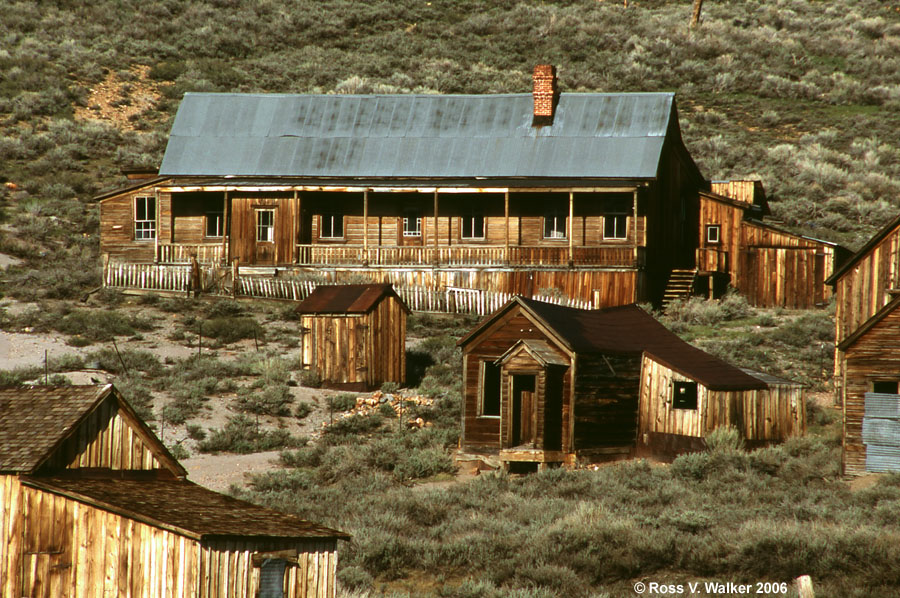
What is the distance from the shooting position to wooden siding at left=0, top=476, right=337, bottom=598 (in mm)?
11461

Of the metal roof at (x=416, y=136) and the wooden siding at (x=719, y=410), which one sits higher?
the metal roof at (x=416, y=136)

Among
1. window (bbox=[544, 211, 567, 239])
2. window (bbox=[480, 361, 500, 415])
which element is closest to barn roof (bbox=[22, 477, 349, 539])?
window (bbox=[480, 361, 500, 415])

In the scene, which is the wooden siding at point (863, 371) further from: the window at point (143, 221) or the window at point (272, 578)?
the window at point (143, 221)

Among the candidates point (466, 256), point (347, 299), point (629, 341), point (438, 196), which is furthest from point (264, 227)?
A: point (629, 341)

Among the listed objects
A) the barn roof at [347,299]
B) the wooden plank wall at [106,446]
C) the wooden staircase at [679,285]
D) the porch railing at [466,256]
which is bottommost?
the wooden plank wall at [106,446]

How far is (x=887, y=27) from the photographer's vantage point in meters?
61.9

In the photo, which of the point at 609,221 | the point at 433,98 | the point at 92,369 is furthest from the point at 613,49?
the point at 92,369

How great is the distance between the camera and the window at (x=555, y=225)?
3612cm

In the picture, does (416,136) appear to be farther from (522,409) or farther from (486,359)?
(522,409)

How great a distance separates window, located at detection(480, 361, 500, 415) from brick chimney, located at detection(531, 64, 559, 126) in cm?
1598

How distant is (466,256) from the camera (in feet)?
116

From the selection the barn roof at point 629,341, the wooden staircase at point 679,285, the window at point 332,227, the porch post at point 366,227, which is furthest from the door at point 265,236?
the barn roof at point 629,341

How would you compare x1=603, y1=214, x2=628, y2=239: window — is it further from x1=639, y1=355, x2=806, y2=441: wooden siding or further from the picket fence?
x1=639, y1=355, x2=806, y2=441: wooden siding

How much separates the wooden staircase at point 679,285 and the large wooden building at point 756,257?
1.24 ft
